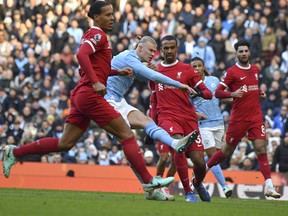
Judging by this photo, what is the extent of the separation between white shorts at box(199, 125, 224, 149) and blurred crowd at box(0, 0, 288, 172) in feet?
11.5

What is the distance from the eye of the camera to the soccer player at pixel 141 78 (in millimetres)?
14430

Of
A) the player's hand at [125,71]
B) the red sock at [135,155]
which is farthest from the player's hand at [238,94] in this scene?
the red sock at [135,155]

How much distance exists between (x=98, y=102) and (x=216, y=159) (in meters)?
4.59

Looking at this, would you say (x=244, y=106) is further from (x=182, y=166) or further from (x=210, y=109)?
(x=182, y=166)

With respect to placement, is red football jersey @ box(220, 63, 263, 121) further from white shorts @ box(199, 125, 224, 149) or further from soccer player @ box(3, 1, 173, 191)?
soccer player @ box(3, 1, 173, 191)

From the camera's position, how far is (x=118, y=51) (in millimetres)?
28828

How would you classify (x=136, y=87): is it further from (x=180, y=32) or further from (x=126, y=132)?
(x=126, y=132)

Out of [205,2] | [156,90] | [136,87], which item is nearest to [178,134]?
[156,90]

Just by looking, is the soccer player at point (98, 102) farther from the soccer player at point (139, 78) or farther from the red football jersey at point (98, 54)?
the soccer player at point (139, 78)

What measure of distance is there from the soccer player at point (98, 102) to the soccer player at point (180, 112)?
140cm

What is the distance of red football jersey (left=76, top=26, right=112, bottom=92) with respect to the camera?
46.2 ft

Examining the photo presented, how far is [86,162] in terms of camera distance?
25109 mm

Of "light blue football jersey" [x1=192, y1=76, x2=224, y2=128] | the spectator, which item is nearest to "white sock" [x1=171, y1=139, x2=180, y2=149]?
"light blue football jersey" [x1=192, y1=76, x2=224, y2=128]

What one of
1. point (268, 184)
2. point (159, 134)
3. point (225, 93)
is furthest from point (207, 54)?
point (159, 134)
